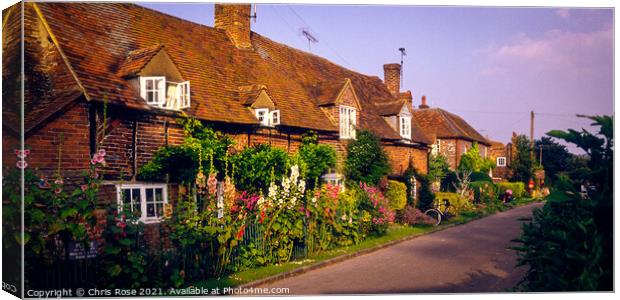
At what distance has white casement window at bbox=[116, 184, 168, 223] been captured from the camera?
1126 cm

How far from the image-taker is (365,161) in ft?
58.9

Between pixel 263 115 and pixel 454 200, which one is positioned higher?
pixel 263 115

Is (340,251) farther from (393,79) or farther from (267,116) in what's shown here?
(393,79)

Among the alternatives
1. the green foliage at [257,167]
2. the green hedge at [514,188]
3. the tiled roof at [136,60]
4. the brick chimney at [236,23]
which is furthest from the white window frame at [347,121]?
the tiled roof at [136,60]

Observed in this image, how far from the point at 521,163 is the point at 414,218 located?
166 inches

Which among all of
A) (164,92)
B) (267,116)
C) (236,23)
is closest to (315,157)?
(267,116)

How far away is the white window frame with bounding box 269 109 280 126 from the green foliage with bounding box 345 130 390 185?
3556 millimetres

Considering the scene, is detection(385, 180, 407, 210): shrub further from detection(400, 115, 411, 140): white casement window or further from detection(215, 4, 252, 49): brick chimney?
detection(215, 4, 252, 49): brick chimney

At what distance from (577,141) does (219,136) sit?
917 cm

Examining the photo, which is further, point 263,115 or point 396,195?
point 396,195

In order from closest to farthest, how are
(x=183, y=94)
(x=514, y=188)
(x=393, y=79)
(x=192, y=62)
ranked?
(x=183, y=94) → (x=192, y=62) → (x=514, y=188) → (x=393, y=79)

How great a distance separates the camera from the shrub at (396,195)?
1991cm

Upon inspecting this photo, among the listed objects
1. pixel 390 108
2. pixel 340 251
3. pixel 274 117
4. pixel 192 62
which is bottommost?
pixel 340 251

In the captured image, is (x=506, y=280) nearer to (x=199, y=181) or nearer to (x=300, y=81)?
(x=199, y=181)
